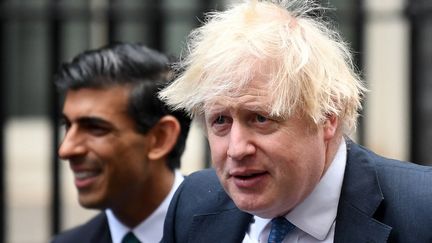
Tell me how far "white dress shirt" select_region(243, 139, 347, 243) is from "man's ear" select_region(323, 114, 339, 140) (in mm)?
117

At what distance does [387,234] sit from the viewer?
267 cm

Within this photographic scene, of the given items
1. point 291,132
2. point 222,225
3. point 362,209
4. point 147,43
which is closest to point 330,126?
point 291,132

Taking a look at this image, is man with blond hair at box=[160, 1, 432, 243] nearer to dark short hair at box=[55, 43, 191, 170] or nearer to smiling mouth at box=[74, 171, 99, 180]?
smiling mouth at box=[74, 171, 99, 180]

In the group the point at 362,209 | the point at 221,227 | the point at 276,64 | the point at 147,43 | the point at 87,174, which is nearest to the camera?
the point at 276,64

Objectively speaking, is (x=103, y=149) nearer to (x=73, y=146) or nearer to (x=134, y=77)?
(x=73, y=146)

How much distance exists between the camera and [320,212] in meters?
2.76

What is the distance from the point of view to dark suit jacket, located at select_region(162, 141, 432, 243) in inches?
105

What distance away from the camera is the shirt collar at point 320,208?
2.74m

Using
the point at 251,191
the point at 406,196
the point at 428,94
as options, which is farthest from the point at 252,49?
the point at 428,94

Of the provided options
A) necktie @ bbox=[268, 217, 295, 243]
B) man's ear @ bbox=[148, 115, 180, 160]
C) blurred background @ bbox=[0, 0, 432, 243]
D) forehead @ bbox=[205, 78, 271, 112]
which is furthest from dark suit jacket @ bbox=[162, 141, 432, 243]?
blurred background @ bbox=[0, 0, 432, 243]

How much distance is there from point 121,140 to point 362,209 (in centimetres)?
152

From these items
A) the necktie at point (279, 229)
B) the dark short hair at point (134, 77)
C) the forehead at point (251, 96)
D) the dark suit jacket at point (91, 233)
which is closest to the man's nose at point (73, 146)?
the dark short hair at point (134, 77)

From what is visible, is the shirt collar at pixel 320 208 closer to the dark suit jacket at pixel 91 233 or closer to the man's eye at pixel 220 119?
the man's eye at pixel 220 119

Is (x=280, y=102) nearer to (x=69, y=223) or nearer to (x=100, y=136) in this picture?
(x=100, y=136)
